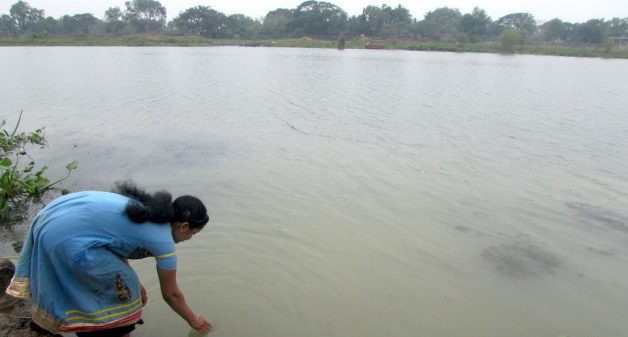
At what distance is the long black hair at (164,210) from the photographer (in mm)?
2072

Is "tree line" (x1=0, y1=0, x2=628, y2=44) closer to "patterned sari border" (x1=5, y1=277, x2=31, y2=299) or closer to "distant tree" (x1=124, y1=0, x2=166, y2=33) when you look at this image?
"distant tree" (x1=124, y1=0, x2=166, y2=33)

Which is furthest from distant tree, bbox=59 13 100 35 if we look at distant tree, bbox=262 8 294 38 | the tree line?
A: distant tree, bbox=262 8 294 38

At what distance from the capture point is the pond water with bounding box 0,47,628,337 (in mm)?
3572

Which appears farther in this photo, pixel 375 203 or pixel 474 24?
pixel 474 24

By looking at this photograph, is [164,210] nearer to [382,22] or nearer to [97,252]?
[97,252]

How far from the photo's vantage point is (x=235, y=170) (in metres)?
6.82

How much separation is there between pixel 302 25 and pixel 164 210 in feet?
271

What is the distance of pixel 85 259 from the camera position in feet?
6.67

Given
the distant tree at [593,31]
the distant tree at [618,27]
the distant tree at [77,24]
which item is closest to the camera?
the distant tree at [593,31]

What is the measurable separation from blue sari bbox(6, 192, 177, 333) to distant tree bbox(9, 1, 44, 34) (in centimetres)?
9005

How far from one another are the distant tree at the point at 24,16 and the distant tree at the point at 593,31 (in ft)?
311

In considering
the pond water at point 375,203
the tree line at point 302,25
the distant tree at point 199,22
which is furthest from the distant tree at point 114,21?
the pond water at point 375,203

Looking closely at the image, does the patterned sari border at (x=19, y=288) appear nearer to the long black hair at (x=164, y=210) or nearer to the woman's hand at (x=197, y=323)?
the long black hair at (x=164, y=210)

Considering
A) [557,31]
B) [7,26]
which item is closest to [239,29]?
[7,26]
